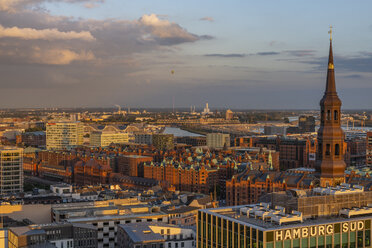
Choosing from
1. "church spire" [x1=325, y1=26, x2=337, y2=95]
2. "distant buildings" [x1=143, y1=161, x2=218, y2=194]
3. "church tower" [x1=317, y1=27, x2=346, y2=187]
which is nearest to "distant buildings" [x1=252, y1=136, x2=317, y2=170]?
"distant buildings" [x1=143, y1=161, x2=218, y2=194]

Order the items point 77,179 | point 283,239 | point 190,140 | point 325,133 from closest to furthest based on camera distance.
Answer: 1. point 283,239
2. point 325,133
3. point 77,179
4. point 190,140

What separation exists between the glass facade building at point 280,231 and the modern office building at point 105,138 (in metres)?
141

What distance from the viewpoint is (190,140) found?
598 ft

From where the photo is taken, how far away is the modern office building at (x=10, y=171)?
76375 millimetres

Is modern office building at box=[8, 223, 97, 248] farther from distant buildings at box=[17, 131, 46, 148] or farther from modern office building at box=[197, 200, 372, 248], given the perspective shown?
distant buildings at box=[17, 131, 46, 148]

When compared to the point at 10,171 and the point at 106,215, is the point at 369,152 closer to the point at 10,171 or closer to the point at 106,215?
the point at 10,171

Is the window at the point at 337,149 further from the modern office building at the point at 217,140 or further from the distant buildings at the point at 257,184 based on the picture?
the modern office building at the point at 217,140

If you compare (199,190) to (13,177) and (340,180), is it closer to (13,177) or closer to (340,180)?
(13,177)

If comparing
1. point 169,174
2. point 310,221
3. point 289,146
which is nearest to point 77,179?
point 169,174

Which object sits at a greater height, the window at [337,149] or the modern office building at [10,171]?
the window at [337,149]

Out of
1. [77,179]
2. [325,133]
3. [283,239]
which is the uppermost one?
[325,133]

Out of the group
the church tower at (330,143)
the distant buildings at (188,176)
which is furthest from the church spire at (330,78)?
the distant buildings at (188,176)

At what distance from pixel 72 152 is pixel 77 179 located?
21.5 metres

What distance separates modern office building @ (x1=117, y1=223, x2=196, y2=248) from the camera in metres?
40.4
